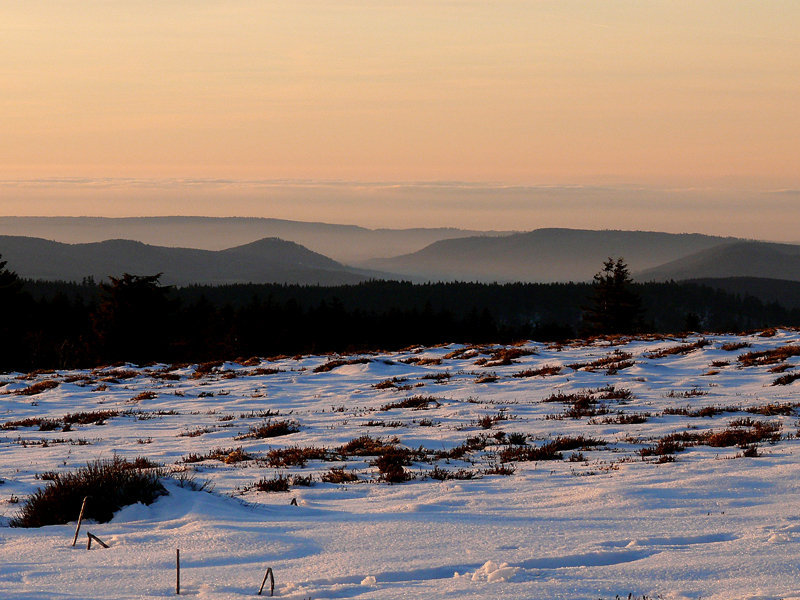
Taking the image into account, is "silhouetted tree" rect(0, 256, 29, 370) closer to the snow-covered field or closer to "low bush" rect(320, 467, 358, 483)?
the snow-covered field

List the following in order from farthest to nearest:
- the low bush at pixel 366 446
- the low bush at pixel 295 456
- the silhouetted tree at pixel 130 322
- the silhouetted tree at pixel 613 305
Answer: the silhouetted tree at pixel 613 305 → the silhouetted tree at pixel 130 322 → the low bush at pixel 366 446 → the low bush at pixel 295 456

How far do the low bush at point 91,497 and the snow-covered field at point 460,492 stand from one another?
154 mm

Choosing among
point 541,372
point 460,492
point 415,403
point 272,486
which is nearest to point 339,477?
point 272,486

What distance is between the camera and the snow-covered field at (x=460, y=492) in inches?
184

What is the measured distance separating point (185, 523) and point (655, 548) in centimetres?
346

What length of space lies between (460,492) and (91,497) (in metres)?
3.40

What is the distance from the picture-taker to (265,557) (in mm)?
5262

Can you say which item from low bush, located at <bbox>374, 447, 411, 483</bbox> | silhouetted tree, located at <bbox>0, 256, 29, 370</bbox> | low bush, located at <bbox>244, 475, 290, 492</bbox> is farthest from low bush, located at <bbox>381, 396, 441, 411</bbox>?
silhouetted tree, located at <bbox>0, 256, 29, 370</bbox>

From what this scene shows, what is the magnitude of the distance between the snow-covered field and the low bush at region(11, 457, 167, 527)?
0.51 feet

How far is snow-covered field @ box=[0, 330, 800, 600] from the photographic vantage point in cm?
468

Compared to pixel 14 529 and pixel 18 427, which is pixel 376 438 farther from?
pixel 18 427

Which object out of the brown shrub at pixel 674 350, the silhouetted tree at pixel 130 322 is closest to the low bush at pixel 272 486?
the brown shrub at pixel 674 350

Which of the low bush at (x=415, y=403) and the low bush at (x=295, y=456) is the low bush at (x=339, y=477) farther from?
the low bush at (x=415, y=403)

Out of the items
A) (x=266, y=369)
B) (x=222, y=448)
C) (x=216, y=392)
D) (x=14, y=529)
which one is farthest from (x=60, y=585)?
(x=266, y=369)
